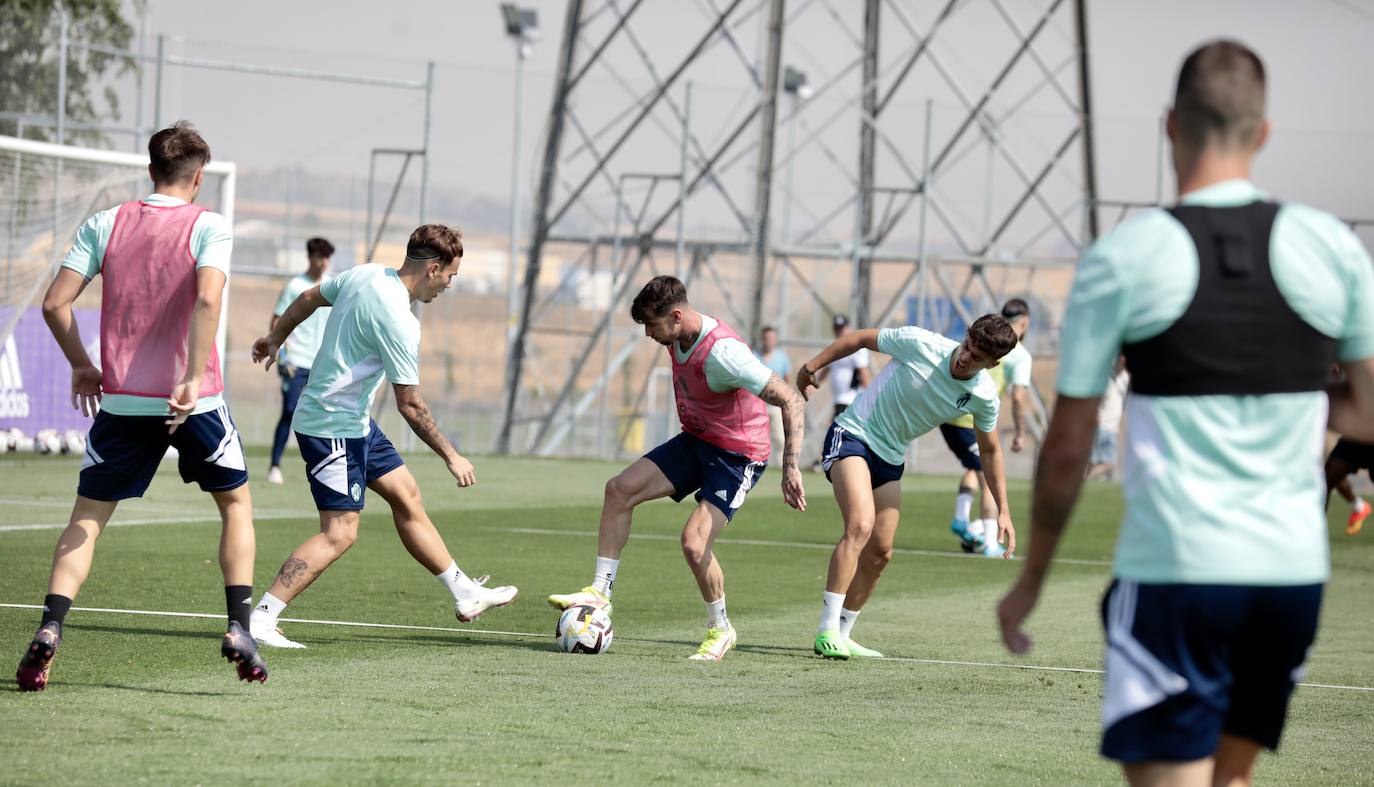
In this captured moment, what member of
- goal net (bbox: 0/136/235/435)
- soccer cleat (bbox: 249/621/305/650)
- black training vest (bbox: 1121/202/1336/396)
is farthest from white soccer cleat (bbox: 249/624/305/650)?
goal net (bbox: 0/136/235/435)

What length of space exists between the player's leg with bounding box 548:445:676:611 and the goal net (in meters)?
12.8

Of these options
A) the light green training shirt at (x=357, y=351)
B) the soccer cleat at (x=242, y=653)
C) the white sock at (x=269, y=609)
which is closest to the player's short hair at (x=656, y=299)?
the light green training shirt at (x=357, y=351)

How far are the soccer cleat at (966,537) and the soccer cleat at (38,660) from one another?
10461mm

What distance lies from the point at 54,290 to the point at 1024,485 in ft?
76.0

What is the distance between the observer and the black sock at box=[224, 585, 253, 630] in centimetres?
672

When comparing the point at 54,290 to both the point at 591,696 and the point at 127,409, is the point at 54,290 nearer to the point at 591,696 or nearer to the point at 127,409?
the point at 127,409

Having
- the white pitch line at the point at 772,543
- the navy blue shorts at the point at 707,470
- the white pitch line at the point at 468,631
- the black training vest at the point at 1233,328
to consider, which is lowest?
the white pitch line at the point at 772,543

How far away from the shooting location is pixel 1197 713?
11.1 ft

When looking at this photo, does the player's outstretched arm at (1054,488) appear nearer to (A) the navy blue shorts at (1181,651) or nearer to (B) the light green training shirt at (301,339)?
(A) the navy blue shorts at (1181,651)

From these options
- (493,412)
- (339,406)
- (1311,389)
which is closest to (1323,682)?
(339,406)

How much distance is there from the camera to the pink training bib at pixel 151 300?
258 inches

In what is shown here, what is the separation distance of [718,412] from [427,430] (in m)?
1.79

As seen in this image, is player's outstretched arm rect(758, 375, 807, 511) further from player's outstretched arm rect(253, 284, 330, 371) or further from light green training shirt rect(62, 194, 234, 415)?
light green training shirt rect(62, 194, 234, 415)

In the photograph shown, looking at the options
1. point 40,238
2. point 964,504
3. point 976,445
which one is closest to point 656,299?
point 976,445
